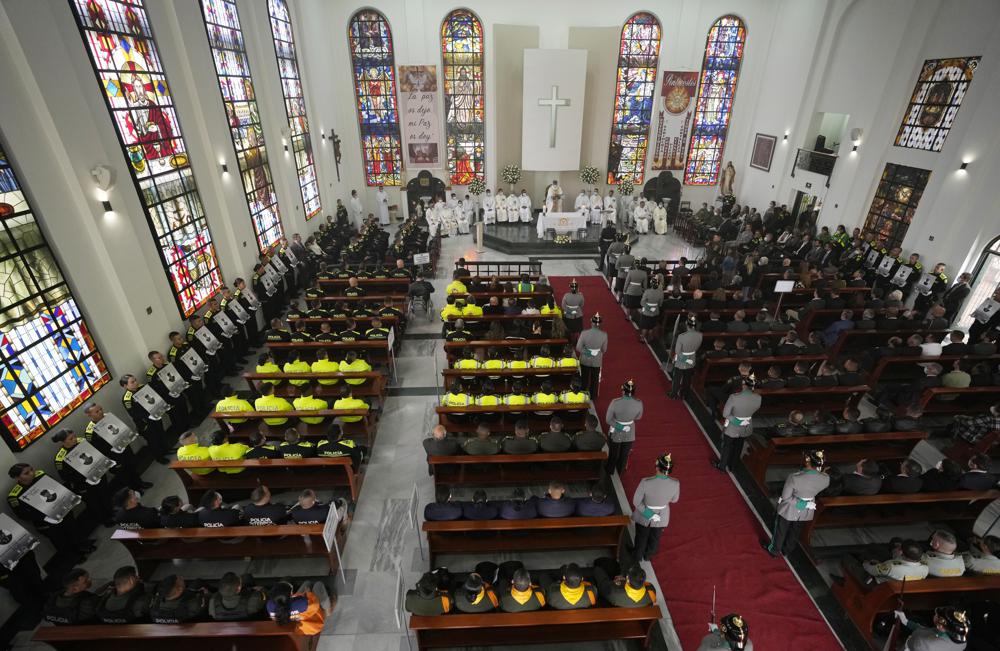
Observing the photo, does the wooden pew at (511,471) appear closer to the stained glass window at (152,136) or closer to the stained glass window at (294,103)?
the stained glass window at (152,136)

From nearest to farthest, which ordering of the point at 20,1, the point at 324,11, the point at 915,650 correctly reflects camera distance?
the point at 915,650
the point at 20,1
the point at 324,11

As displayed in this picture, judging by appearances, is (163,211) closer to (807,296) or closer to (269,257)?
(269,257)

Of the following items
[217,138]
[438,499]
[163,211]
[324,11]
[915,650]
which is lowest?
[438,499]

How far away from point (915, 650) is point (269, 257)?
12.1 m

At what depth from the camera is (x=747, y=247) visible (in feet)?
45.2

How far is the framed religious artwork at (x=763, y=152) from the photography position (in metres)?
16.1

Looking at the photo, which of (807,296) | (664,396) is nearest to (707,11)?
(807,296)

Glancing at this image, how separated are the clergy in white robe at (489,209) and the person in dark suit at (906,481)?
1419 cm

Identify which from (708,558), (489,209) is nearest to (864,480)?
(708,558)

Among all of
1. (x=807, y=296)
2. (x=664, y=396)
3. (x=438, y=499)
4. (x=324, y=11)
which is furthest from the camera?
(x=324, y=11)

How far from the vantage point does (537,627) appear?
429 cm

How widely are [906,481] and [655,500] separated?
2.82 metres

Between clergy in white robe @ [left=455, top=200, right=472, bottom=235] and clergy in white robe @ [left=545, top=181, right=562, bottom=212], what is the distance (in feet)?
9.47

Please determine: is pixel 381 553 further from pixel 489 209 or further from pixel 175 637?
pixel 489 209
